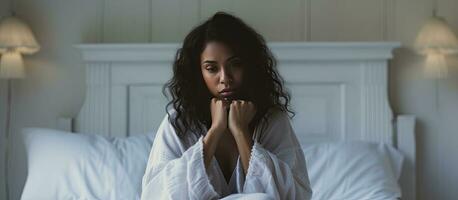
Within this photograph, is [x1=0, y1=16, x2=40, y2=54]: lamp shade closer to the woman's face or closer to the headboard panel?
the headboard panel

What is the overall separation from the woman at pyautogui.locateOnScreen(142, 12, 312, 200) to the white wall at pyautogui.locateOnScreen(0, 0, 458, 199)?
1125 millimetres

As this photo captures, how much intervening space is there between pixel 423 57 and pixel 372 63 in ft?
0.84

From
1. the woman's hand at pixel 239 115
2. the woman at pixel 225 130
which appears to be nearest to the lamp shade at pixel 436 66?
the woman at pixel 225 130

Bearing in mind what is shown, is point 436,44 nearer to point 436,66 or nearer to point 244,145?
Result: point 436,66

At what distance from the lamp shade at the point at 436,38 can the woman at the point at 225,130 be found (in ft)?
3.88

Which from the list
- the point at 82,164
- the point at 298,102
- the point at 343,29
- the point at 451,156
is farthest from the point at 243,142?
the point at 451,156

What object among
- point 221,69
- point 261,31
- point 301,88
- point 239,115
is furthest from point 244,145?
point 261,31

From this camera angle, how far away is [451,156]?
2.81m

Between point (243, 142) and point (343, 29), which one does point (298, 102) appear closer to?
point (343, 29)

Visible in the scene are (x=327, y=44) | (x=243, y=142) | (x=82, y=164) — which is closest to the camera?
(x=243, y=142)

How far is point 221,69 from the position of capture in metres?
1.53

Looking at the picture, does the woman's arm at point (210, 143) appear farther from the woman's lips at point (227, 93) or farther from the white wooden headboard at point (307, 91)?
the white wooden headboard at point (307, 91)

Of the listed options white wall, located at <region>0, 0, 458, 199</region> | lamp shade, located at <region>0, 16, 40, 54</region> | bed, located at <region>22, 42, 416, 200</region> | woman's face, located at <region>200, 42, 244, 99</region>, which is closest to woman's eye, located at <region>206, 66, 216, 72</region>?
woman's face, located at <region>200, 42, 244, 99</region>

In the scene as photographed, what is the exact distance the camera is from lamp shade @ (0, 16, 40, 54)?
8.74 ft
